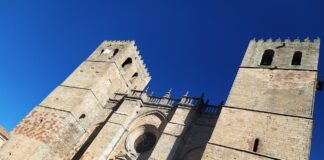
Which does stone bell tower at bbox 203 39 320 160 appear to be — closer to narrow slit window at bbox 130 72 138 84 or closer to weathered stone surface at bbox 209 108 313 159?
weathered stone surface at bbox 209 108 313 159

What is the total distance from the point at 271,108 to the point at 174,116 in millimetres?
4977

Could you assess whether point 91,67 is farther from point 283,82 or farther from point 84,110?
point 283,82

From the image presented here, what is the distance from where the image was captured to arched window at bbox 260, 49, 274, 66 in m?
13.2

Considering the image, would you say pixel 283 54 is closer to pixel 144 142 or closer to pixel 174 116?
pixel 174 116

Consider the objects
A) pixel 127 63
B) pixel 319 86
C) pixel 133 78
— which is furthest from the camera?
pixel 133 78

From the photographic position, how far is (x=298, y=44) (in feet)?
41.5

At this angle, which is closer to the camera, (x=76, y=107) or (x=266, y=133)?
(x=266, y=133)

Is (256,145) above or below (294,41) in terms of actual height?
below

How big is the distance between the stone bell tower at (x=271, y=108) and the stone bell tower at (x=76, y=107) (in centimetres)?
823

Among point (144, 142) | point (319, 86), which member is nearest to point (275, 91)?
point (319, 86)

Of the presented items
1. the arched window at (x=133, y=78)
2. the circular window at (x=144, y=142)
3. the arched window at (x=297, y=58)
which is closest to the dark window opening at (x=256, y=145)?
the arched window at (x=297, y=58)

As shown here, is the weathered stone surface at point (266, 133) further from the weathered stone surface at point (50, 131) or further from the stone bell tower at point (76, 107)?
the stone bell tower at point (76, 107)

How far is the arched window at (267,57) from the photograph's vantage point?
13203 millimetres

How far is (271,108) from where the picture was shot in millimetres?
10102
